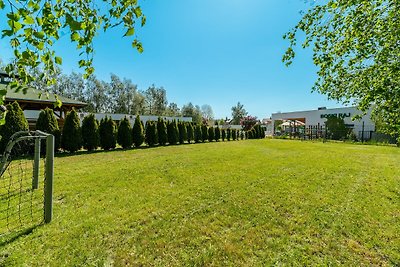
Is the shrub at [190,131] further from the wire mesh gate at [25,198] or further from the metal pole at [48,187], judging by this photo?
the metal pole at [48,187]

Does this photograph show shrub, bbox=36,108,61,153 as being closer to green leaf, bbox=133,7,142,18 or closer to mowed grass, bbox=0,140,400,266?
mowed grass, bbox=0,140,400,266

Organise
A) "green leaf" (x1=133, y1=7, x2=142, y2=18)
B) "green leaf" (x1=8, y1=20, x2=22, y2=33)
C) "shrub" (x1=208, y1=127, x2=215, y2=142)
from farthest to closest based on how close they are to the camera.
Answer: "shrub" (x1=208, y1=127, x2=215, y2=142) < "green leaf" (x1=133, y1=7, x2=142, y2=18) < "green leaf" (x1=8, y1=20, x2=22, y2=33)

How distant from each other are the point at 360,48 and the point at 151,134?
11131 millimetres

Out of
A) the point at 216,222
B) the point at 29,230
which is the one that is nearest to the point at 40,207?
the point at 29,230

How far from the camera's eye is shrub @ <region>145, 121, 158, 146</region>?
12.9 metres

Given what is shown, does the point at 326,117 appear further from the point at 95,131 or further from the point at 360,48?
the point at 360,48

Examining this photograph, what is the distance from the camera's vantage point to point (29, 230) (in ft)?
9.02

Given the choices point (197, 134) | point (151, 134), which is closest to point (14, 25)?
point (151, 134)

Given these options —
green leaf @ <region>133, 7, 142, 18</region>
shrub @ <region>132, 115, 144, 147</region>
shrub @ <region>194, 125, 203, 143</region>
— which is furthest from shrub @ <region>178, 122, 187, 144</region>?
green leaf @ <region>133, 7, 142, 18</region>

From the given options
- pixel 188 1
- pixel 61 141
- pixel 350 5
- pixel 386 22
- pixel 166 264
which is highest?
pixel 188 1

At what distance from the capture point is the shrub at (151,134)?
1295 cm

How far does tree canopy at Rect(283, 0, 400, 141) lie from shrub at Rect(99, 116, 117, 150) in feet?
30.4

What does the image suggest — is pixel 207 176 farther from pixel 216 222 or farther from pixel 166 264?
pixel 166 264

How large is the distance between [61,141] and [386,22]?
1053cm
